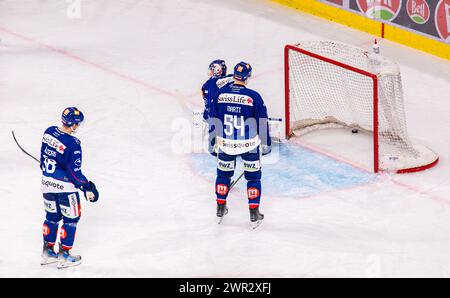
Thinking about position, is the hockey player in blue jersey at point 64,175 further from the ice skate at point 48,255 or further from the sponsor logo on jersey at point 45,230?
the ice skate at point 48,255

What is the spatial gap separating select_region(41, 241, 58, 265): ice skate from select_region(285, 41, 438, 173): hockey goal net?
12.7 feet

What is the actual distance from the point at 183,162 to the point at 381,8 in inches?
181

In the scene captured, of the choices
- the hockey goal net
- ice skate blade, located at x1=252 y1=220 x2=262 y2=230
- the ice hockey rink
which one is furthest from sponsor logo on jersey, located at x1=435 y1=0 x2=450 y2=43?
ice skate blade, located at x1=252 y1=220 x2=262 y2=230

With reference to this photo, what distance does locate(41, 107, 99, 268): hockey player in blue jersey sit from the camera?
35.4ft

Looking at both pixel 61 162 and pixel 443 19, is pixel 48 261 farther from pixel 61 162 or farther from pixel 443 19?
pixel 443 19

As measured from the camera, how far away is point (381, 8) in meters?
16.6

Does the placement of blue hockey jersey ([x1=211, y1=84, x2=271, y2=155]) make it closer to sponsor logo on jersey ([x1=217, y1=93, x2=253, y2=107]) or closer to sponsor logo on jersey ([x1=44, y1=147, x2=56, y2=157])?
sponsor logo on jersey ([x1=217, y1=93, x2=253, y2=107])

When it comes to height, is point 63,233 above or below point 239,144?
below

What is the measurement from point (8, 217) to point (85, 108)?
309cm

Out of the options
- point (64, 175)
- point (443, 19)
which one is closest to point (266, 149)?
point (64, 175)

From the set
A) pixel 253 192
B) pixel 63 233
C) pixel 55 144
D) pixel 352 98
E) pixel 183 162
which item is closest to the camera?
pixel 55 144

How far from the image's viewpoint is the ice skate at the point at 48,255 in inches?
447

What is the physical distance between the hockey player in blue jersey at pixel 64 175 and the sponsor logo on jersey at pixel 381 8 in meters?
6.79
